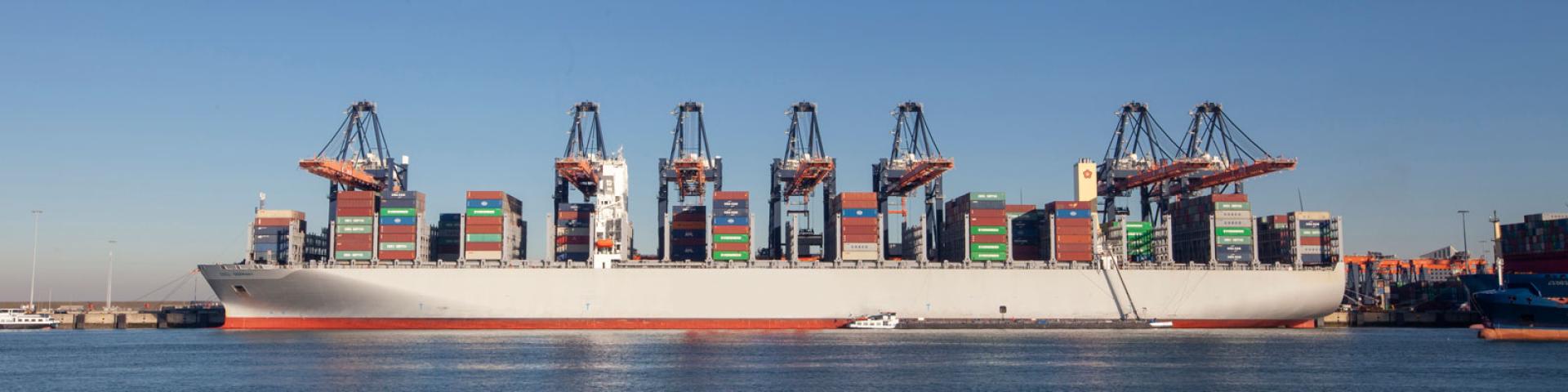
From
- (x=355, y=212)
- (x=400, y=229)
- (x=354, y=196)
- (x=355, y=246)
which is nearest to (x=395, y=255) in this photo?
(x=400, y=229)

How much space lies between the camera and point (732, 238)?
7112 cm

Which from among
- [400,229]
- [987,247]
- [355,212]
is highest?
[355,212]

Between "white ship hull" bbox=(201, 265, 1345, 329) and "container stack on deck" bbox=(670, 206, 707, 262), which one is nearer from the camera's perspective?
"white ship hull" bbox=(201, 265, 1345, 329)

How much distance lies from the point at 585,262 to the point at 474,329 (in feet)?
24.5

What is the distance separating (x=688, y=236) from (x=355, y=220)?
63.8 feet

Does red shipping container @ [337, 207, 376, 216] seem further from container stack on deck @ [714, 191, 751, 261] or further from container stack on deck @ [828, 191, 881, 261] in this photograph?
container stack on deck @ [828, 191, 881, 261]

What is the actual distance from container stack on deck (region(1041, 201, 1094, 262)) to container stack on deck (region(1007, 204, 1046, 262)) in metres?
2.46

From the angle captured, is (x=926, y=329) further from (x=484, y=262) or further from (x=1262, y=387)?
(x=1262, y=387)

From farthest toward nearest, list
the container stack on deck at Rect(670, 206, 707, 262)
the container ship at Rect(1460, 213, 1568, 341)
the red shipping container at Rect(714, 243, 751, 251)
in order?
1. the container stack on deck at Rect(670, 206, 707, 262)
2. the red shipping container at Rect(714, 243, 751, 251)
3. the container ship at Rect(1460, 213, 1568, 341)

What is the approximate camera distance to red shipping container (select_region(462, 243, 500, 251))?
71312mm

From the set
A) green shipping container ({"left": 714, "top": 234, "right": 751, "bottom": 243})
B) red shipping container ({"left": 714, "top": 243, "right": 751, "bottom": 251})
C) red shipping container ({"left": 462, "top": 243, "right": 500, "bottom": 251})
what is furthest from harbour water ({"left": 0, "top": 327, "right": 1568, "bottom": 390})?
green shipping container ({"left": 714, "top": 234, "right": 751, "bottom": 243})

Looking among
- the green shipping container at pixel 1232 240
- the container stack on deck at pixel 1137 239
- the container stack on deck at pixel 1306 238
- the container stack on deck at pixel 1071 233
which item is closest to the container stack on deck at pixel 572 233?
the container stack on deck at pixel 1071 233

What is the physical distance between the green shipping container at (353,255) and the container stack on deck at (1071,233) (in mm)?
40437

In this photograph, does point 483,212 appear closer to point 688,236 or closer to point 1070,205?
point 688,236
